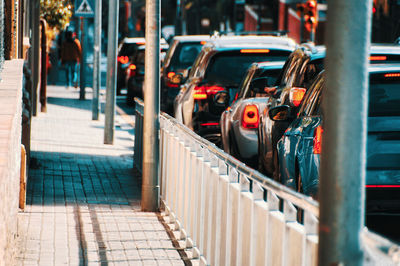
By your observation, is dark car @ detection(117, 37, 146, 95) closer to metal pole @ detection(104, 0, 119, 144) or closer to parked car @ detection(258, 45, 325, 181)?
metal pole @ detection(104, 0, 119, 144)

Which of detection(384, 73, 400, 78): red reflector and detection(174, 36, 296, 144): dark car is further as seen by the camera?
detection(174, 36, 296, 144): dark car

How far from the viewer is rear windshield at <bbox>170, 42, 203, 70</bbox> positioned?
2177 cm

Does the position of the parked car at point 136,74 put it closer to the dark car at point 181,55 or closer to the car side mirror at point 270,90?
the dark car at point 181,55

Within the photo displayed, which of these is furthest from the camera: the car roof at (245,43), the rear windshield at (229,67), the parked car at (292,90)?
the car roof at (245,43)

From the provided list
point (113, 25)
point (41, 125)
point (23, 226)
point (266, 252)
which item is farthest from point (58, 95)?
point (266, 252)

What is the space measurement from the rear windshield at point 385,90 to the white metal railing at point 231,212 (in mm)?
1137

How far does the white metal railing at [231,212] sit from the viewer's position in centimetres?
452

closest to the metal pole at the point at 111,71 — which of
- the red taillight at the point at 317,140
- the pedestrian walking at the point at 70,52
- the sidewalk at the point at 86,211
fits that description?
the sidewalk at the point at 86,211

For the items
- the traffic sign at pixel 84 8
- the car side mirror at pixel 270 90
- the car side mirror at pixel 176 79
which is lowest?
the car side mirror at pixel 176 79

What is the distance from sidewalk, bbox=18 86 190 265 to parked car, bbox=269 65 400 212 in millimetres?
1215

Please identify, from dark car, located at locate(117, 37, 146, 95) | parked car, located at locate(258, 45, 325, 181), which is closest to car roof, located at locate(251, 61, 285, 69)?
parked car, located at locate(258, 45, 325, 181)

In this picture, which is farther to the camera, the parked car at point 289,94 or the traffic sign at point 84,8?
the traffic sign at point 84,8

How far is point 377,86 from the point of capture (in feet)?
27.9

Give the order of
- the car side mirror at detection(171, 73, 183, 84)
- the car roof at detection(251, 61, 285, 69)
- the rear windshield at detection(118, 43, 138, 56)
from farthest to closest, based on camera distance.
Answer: the rear windshield at detection(118, 43, 138, 56) < the car side mirror at detection(171, 73, 183, 84) < the car roof at detection(251, 61, 285, 69)
